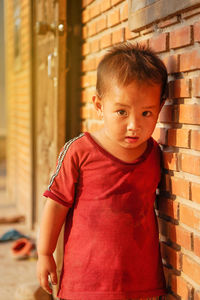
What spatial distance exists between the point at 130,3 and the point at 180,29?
539 millimetres

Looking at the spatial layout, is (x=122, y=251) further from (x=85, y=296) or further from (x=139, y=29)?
(x=139, y=29)

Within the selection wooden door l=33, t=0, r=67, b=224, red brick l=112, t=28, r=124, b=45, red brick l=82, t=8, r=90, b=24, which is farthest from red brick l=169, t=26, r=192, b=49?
wooden door l=33, t=0, r=67, b=224

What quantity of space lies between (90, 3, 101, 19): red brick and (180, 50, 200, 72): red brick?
1.14 metres

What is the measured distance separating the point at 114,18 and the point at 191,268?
1501 mm

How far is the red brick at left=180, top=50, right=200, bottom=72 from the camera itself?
5.80 ft

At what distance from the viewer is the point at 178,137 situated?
1.94 m

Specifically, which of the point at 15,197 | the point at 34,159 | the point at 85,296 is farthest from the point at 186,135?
the point at 15,197

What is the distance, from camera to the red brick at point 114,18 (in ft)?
8.37

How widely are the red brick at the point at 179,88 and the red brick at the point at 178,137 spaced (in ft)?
0.50

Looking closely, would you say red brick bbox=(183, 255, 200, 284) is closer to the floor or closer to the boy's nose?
the boy's nose

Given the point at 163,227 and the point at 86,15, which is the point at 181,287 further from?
the point at 86,15

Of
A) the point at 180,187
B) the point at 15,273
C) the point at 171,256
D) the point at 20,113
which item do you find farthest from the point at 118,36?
the point at 20,113

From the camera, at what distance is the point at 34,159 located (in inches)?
205

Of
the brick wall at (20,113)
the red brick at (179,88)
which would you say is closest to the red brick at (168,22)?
the red brick at (179,88)
